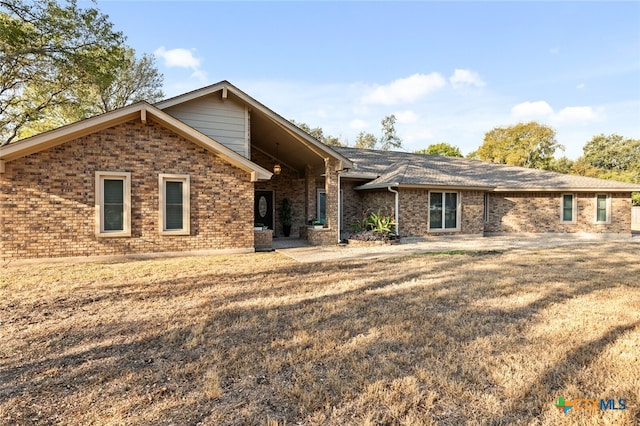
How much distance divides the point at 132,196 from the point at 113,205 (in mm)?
520

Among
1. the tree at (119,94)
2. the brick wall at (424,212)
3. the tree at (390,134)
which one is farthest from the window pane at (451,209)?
the tree at (390,134)

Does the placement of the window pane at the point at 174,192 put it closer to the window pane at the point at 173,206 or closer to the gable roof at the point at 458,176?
the window pane at the point at 173,206

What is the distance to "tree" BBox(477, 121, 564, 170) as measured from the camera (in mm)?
42094

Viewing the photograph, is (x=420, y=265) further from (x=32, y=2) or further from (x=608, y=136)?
(x=608, y=136)

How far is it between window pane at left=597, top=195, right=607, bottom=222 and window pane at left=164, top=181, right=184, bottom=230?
18.4 meters

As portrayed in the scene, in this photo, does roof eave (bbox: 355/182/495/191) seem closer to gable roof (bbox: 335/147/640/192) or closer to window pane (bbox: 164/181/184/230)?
gable roof (bbox: 335/147/640/192)

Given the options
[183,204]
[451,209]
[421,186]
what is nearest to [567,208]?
[451,209]

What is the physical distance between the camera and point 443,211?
47.7 ft

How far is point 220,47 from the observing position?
44.9 ft

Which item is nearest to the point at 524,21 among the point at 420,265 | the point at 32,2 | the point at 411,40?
the point at 411,40

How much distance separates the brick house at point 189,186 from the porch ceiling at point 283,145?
0.07 metres

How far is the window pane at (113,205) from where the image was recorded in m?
8.75

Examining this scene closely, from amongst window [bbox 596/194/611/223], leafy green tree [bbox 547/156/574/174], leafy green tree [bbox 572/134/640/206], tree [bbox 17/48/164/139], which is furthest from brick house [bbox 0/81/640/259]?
leafy green tree [bbox 572/134/640/206]

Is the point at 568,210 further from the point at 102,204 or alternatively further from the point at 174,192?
the point at 102,204
